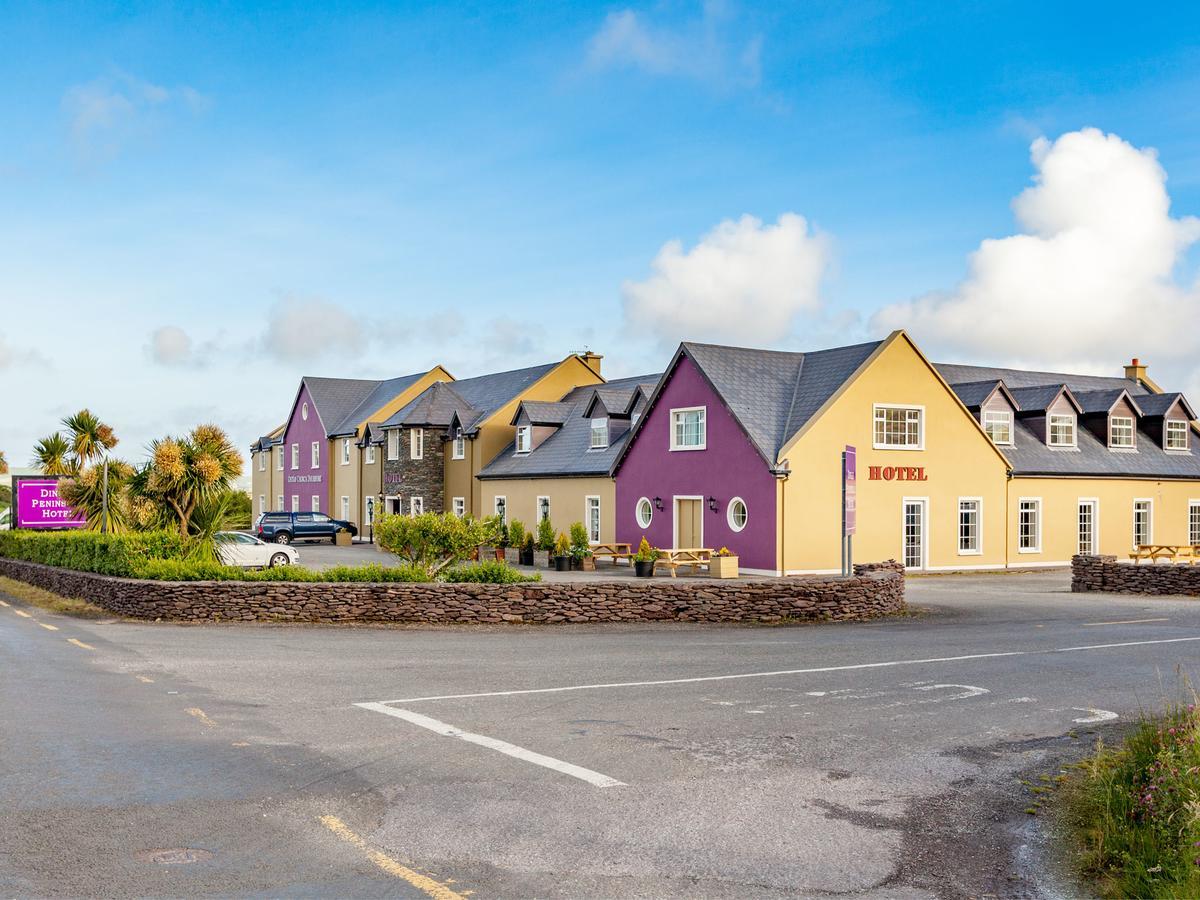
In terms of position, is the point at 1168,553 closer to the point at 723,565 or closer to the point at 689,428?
the point at 689,428

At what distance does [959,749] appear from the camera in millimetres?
10516

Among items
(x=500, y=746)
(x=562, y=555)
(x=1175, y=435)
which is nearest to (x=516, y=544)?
(x=562, y=555)

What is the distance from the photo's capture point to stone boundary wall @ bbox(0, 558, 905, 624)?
72.9 ft

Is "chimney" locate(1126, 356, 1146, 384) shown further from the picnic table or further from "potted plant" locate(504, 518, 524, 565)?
"potted plant" locate(504, 518, 524, 565)

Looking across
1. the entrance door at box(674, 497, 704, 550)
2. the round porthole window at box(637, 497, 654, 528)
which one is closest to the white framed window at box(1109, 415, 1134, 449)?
the entrance door at box(674, 497, 704, 550)

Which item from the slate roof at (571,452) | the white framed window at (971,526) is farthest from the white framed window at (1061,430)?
the slate roof at (571,452)

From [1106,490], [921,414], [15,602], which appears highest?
[921,414]

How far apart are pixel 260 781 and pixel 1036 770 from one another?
6.58 m

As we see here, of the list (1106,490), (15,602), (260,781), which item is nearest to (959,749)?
(260,781)

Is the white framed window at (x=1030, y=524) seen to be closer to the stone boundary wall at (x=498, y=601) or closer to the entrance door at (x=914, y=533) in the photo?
the entrance door at (x=914, y=533)

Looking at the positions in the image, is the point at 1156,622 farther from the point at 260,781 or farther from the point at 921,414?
the point at 260,781

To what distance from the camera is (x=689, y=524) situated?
38.1 metres

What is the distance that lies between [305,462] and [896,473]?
1693 inches

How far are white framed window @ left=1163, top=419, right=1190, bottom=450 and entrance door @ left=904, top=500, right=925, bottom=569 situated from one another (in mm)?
14778
